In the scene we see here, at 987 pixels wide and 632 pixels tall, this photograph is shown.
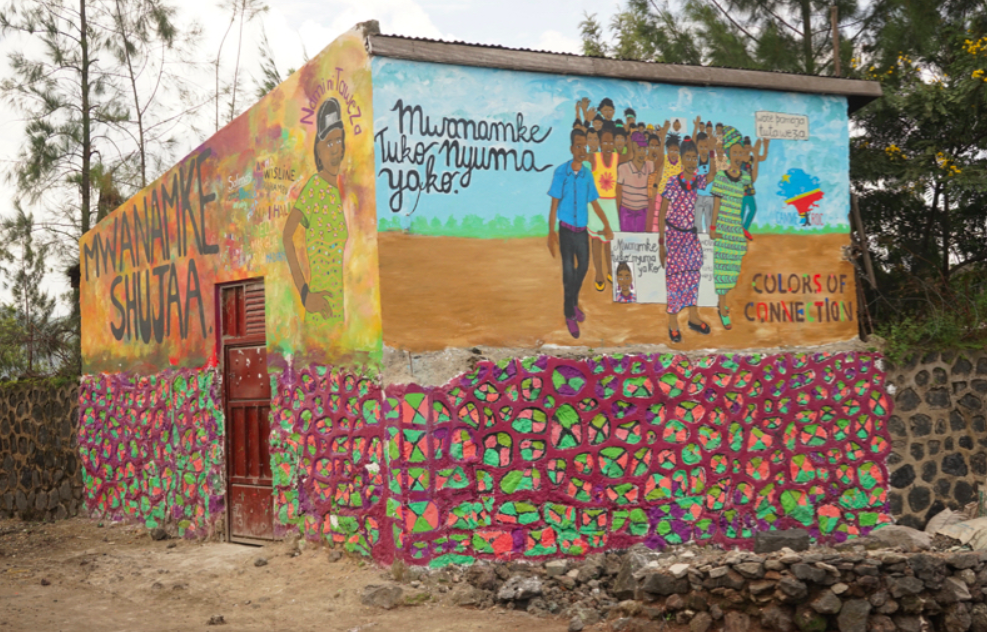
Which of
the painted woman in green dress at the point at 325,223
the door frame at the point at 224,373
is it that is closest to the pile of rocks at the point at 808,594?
the painted woman in green dress at the point at 325,223

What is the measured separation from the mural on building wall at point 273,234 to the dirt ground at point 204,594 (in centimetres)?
187

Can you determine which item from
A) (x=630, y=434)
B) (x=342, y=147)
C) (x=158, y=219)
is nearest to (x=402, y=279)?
(x=342, y=147)

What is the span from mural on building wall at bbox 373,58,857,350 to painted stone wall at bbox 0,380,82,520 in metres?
7.50

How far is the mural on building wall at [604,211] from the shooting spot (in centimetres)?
845

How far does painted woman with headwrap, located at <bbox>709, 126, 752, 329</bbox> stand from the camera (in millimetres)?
9492

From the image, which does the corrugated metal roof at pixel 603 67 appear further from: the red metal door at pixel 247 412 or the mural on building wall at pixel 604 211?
the red metal door at pixel 247 412

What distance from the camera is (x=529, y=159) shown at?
29.1 ft

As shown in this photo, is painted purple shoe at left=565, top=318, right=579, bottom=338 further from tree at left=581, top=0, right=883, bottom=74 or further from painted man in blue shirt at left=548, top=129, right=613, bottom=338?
tree at left=581, top=0, right=883, bottom=74

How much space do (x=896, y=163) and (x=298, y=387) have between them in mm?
7918

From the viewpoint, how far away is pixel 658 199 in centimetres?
927

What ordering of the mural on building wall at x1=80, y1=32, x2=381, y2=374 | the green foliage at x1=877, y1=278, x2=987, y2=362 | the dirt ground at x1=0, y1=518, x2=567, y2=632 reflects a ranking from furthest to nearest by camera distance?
1. the green foliage at x1=877, y1=278, x2=987, y2=362
2. the mural on building wall at x1=80, y1=32, x2=381, y2=374
3. the dirt ground at x1=0, y1=518, x2=567, y2=632

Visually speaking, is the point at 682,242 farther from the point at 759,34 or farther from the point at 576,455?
the point at 759,34

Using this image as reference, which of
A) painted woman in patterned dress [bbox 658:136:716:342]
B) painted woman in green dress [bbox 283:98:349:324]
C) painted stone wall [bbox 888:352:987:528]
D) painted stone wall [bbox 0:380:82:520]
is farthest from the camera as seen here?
painted stone wall [bbox 0:380:82:520]

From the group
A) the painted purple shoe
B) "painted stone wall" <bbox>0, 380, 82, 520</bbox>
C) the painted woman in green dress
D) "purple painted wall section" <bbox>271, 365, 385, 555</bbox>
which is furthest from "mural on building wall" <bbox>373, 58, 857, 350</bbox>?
"painted stone wall" <bbox>0, 380, 82, 520</bbox>
